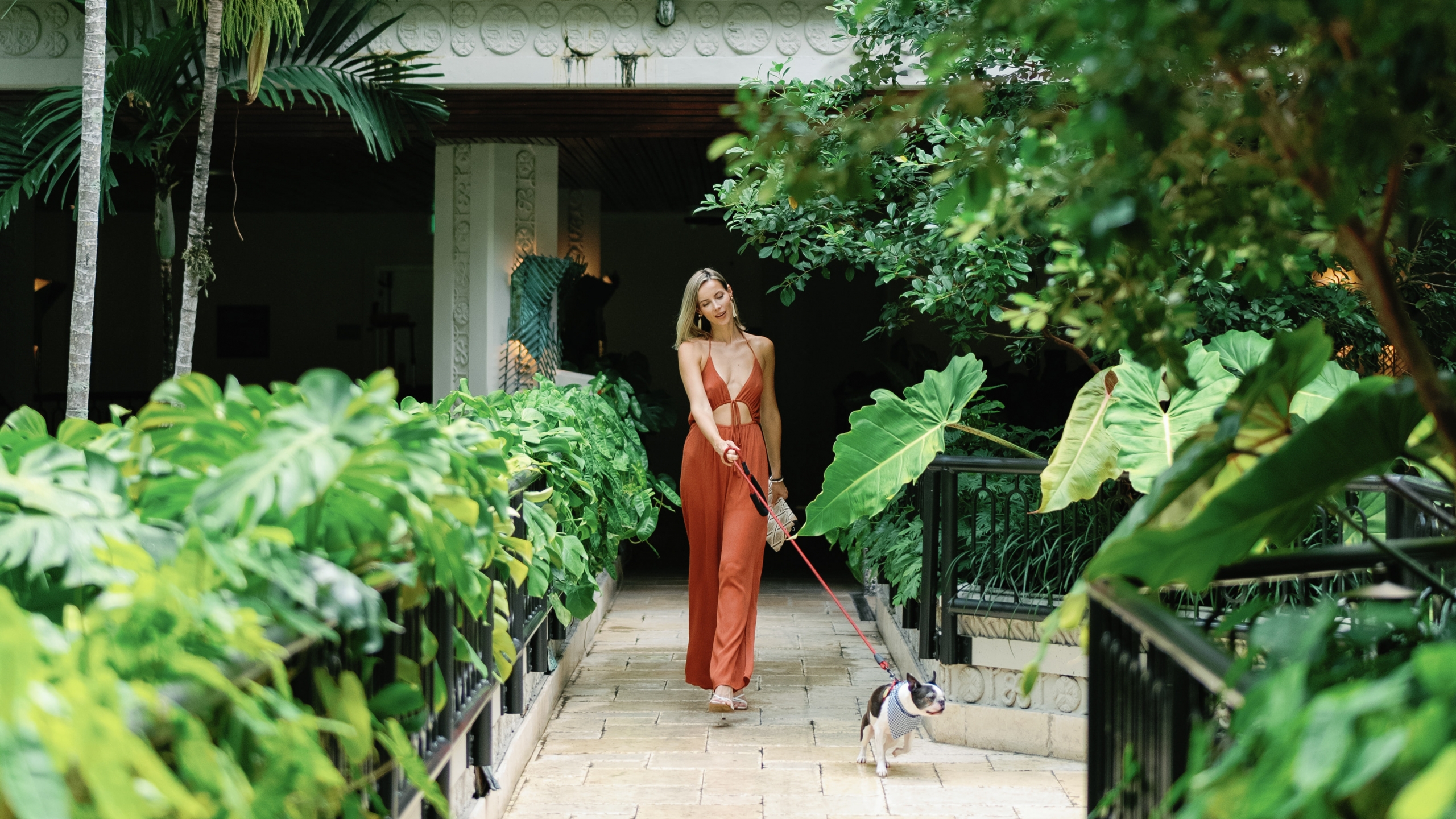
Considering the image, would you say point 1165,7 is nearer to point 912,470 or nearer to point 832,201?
point 912,470

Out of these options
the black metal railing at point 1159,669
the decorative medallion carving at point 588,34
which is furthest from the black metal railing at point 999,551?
the decorative medallion carving at point 588,34

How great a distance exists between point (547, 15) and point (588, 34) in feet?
1.01

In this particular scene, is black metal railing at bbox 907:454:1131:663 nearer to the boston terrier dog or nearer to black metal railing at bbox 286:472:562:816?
the boston terrier dog

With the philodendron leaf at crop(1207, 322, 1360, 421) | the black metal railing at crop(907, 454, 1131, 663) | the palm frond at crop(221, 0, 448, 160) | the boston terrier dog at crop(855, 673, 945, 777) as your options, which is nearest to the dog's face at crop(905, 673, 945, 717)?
the boston terrier dog at crop(855, 673, 945, 777)

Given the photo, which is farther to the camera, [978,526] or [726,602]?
[978,526]

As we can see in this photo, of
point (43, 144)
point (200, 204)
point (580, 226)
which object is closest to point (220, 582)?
point (200, 204)

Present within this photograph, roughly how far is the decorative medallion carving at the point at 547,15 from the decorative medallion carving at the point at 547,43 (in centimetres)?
5

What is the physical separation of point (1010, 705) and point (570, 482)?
193 cm

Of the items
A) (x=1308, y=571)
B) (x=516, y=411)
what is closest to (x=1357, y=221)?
(x=1308, y=571)

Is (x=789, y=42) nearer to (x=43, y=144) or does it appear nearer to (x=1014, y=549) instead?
(x=1014, y=549)

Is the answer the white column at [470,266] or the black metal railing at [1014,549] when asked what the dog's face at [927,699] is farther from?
the white column at [470,266]

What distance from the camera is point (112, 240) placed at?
616 inches

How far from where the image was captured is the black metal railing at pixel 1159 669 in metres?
1.50

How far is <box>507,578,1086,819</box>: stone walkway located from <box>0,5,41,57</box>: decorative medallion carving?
5521 mm
